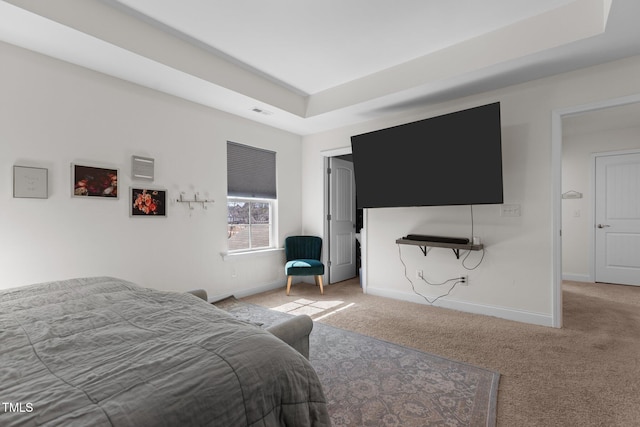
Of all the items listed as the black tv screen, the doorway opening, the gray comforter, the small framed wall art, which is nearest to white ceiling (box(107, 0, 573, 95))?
the black tv screen

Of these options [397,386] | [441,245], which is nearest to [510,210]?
[441,245]

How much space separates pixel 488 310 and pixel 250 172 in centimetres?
348

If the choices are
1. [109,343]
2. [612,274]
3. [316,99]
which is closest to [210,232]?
[316,99]

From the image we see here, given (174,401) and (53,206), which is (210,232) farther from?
(174,401)

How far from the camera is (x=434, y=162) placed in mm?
3348

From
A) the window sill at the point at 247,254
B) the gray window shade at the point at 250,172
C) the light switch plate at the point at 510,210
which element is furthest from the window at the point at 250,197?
the light switch plate at the point at 510,210

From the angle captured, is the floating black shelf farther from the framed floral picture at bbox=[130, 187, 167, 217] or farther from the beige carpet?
the framed floral picture at bbox=[130, 187, 167, 217]

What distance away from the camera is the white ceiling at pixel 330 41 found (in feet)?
7.63

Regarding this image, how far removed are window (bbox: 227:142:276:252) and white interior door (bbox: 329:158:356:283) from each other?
100 centimetres

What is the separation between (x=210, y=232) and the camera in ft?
12.6

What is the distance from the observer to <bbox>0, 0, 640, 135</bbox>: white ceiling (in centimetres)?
233

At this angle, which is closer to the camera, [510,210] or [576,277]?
[510,210]

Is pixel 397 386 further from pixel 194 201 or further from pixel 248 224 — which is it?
pixel 248 224

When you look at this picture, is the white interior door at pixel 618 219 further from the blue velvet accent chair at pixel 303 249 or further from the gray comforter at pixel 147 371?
the gray comforter at pixel 147 371
